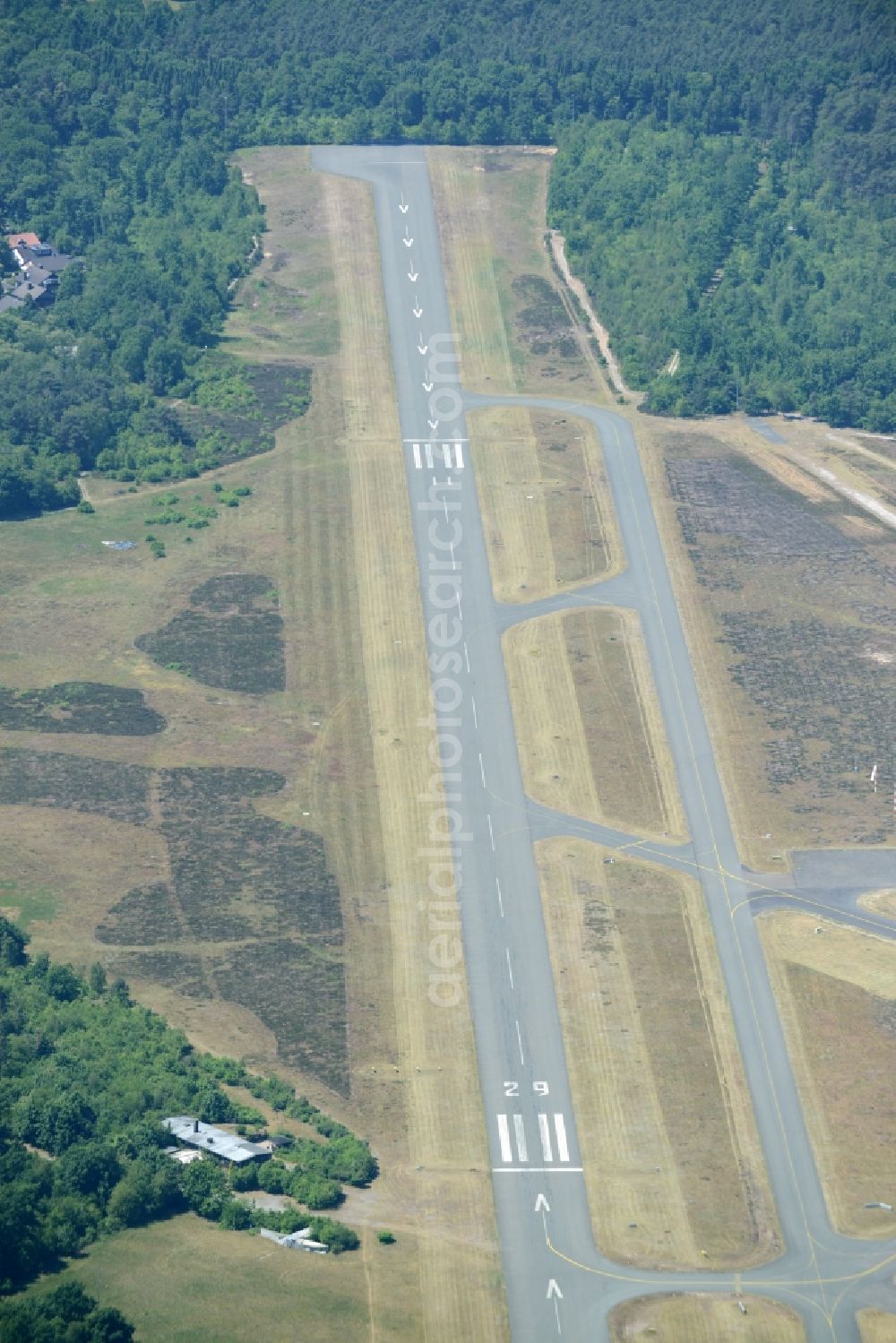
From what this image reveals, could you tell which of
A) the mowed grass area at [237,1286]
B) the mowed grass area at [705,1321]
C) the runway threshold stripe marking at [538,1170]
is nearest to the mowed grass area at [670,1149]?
the runway threshold stripe marking at [538,1170]

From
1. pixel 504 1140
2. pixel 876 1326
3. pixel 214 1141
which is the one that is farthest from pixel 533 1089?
pixel 876 1326

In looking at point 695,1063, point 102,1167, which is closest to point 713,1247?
point 695,1063

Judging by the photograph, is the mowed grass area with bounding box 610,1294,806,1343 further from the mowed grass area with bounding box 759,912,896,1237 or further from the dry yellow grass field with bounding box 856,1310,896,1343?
the mowed grass area with bounding box 759,912,896,1237

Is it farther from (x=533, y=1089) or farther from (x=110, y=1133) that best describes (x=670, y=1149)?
(x=110, y=1133)

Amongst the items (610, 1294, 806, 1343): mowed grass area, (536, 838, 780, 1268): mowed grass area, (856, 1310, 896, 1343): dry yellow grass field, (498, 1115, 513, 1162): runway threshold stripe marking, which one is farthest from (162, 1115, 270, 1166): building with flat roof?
(856, 1310, 896, 1343): dry yellow grass field

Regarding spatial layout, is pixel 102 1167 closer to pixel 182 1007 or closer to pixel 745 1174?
pixel 182 1007

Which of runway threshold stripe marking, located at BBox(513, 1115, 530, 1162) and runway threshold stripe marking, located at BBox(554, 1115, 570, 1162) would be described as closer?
runway threshold stripe marking, located at BBox(513, 1115, 530, 1162)

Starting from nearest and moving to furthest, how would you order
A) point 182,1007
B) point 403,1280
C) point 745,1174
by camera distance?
point 403,1280 < point 745,1174 < point 182,1007
